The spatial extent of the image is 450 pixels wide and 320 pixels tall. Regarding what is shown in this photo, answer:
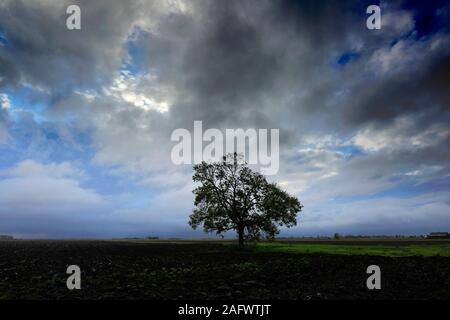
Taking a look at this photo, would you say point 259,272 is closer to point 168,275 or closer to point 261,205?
point 168,275

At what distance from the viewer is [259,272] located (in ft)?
92.9

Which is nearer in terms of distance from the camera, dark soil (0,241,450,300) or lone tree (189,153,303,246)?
dark soil (0,241,450,300)

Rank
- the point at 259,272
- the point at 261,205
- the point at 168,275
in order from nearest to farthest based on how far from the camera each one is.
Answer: the point at 168,275 < the point at 259,272 < the point at 261,205

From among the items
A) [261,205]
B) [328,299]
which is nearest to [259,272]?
[328,299]

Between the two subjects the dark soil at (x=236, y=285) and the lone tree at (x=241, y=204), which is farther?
the lone tree at (x=241, y=204)

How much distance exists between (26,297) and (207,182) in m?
51.5

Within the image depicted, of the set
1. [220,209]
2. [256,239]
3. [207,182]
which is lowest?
[256,239]

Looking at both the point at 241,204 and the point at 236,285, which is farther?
the point at 241,204
